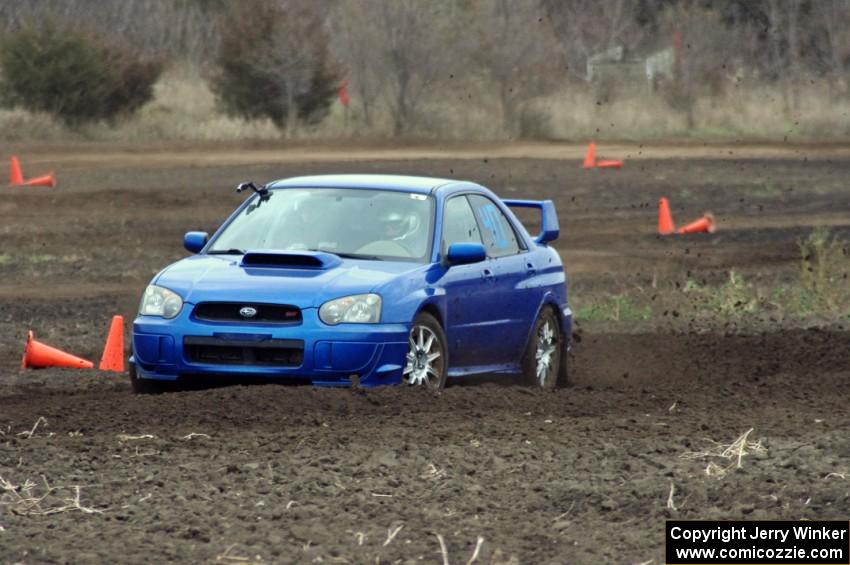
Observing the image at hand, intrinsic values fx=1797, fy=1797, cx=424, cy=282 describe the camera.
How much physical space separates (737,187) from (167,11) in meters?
36.3

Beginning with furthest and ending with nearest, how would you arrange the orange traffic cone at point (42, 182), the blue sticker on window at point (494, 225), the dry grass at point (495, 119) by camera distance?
1. the dry grass at point (495, 119)
2. the orange traffic cone at point (42, 182)
3. the blue sticker on window at point (494, 225)

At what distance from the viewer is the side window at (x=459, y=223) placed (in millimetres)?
11758

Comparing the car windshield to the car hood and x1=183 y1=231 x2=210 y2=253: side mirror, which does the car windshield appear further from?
the car hood

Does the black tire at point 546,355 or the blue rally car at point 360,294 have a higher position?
the blue rally car at point 360,294

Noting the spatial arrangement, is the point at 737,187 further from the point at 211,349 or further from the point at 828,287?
the point at 211,349

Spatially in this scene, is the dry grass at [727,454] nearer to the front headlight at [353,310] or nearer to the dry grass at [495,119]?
the front headlight at [353,310]


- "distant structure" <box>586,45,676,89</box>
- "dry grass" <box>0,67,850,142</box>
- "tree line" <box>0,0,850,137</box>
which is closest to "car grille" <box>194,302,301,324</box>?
"dry grass" <box>0,67,850,142</box>

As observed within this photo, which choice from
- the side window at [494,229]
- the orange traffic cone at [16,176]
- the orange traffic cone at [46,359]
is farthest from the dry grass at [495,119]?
the side window at [494,229]

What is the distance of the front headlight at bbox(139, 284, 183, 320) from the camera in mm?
10633

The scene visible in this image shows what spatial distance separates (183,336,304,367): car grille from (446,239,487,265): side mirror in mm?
1338

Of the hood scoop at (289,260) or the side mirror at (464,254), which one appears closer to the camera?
the hood scoop at (289,260)

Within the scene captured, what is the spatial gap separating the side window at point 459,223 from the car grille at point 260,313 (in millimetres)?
1507

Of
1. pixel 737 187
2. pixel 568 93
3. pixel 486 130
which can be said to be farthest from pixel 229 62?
pixel 737 187

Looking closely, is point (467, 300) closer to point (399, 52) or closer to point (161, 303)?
point (161, 303)
